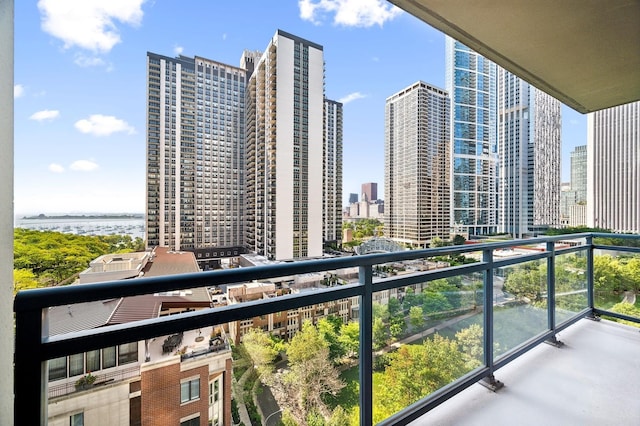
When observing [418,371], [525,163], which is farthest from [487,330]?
[525,163]

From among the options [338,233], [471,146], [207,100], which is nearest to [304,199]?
[338,233]

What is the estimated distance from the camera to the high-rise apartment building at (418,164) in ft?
32.7

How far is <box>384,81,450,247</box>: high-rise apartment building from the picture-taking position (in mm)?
9961

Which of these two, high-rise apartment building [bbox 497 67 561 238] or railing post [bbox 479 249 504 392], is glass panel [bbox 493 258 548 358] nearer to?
railing post [bbox 479 249 504 392]

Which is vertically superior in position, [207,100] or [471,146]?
[207,100]

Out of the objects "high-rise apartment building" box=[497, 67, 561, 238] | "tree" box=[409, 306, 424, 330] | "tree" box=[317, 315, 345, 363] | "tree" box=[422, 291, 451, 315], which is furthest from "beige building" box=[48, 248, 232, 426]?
"high-rise apartment building" box=[497, 67, 561, 238]

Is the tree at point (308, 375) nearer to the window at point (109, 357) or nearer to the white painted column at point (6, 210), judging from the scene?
the window at point (109, 357)

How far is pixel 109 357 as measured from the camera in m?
0.86

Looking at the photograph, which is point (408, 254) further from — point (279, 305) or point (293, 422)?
point (293, 422)

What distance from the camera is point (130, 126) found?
757 centimetres

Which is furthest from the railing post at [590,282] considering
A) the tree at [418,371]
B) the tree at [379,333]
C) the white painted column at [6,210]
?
the white painted column at [6,210]

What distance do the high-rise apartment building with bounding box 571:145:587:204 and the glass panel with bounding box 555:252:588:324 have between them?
490 cm

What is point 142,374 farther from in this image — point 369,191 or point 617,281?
point 369,191

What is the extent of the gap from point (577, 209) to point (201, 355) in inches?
318
